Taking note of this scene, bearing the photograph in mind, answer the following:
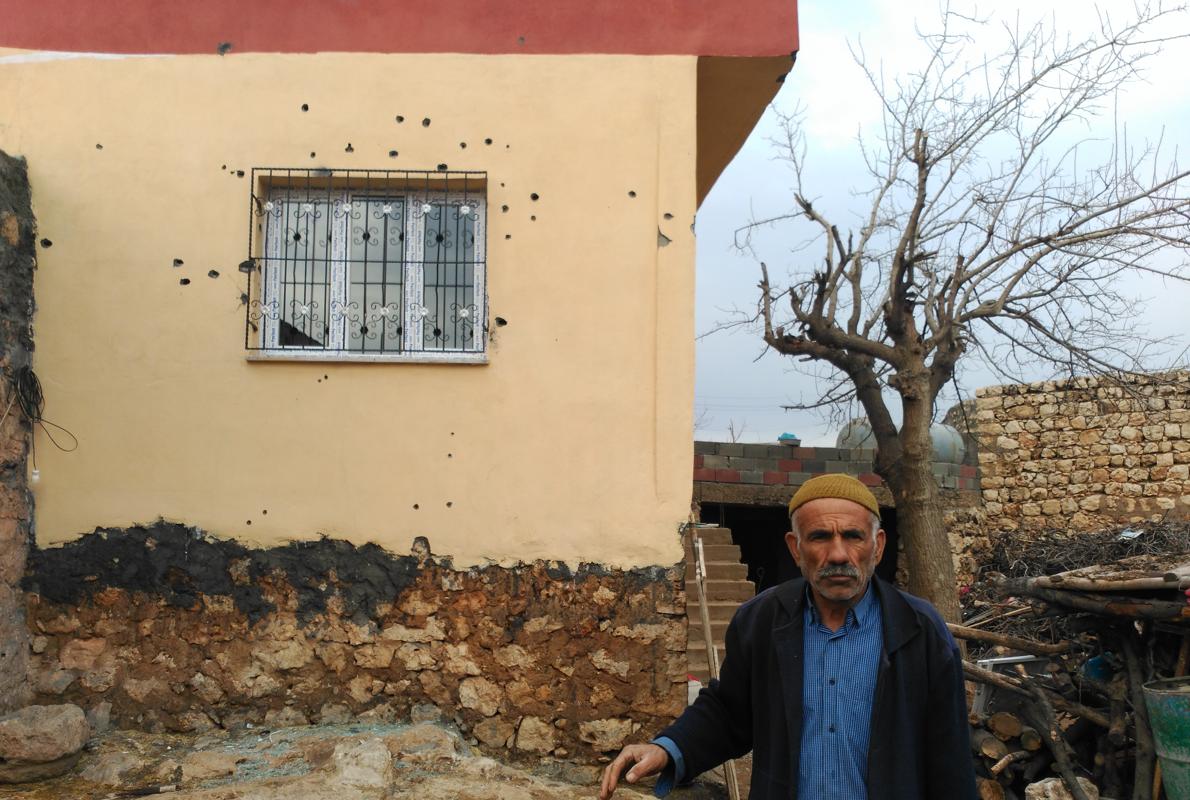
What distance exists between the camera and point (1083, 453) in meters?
14.2

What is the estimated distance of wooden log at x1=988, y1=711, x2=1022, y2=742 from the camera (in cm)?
655

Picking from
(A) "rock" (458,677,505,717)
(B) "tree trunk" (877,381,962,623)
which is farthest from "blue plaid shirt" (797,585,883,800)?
(B) "tree trunk" (877,381,962,623)

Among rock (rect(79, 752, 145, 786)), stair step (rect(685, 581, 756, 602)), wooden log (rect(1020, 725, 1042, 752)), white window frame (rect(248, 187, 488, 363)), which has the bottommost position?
wooden log (rect(1020, 725, 1042, 752))

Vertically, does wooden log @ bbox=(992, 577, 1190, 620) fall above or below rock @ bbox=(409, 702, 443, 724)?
above

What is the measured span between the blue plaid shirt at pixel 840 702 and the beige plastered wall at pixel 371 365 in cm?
289

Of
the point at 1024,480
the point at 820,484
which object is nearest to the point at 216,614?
the point at 820,484

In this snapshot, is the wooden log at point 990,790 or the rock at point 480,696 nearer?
the rock at point 480,696

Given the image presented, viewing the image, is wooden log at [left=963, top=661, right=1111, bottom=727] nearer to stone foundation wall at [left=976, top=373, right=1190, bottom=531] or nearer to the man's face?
the man's face

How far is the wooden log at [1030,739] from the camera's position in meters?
6.43

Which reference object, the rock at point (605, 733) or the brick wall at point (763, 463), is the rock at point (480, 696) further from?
the brick wall at point (763, 463)

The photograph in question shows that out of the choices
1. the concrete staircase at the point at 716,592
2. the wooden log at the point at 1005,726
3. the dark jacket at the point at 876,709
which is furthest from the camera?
the concrete staircase at the point at 716,592

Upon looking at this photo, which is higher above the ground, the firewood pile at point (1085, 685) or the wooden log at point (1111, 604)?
the wooden log at point (1111, 604)

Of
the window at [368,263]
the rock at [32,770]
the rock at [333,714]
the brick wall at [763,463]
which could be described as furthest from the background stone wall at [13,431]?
the brick wall at [763,463]

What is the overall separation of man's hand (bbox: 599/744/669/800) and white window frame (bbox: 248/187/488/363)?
3219mm
